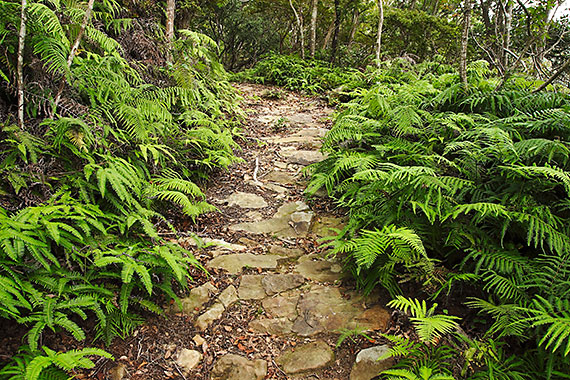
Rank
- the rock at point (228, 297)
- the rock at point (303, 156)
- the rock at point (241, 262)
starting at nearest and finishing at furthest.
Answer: the rock at point (228, 297) < the rock at point (241, 262) < the rock at point (303, 156)

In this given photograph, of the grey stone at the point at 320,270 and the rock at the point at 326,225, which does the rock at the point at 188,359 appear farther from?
the rock at the point at 326,225

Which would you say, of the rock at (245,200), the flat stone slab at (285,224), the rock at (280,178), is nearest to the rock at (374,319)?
the flat stone slab at (285,224)

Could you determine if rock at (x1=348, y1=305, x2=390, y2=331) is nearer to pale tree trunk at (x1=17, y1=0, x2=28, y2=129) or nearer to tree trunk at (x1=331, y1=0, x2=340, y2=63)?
pale tree trunk at (x1=17, y1=0, x2=28, y2=129)

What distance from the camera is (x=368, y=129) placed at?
15.9ft

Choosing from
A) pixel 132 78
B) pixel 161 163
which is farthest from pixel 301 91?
pixel 161 163

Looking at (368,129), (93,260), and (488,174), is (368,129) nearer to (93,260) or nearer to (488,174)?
(488,174)

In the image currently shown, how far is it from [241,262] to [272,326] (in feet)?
2.77

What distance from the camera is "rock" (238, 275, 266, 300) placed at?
2.89 meters

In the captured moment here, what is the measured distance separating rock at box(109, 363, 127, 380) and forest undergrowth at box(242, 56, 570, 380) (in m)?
1.65

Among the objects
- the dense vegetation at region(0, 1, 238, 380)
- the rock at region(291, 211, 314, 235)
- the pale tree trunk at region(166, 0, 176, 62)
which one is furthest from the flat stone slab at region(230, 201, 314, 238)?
the pale tree trunk at region(166, 0, 176, 62)

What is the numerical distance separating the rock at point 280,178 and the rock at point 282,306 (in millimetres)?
2383

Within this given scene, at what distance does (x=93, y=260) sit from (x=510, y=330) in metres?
2.81

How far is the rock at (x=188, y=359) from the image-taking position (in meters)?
2.28

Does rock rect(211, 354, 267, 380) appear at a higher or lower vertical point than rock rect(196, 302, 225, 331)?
lower
